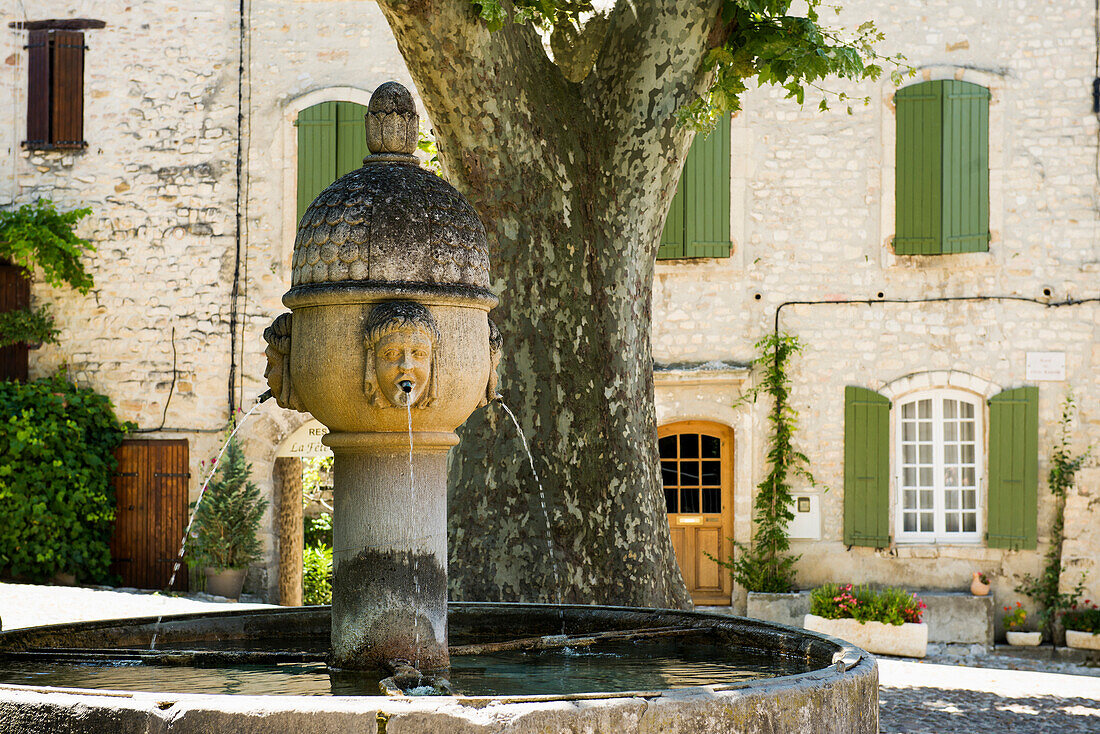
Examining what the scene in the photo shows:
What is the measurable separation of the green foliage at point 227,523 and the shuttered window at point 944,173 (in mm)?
7072

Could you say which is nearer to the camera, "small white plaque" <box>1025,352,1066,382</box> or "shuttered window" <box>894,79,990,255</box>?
"small white plaque" <box>1025,352,1066,382</box>

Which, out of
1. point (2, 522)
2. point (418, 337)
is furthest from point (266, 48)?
point (418, 337)

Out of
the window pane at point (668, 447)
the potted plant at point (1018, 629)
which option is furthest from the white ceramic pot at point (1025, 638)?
the window pane at point (668, 447)

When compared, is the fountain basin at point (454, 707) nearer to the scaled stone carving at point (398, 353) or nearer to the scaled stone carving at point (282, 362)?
the scaled stone carving at point (282, 362)

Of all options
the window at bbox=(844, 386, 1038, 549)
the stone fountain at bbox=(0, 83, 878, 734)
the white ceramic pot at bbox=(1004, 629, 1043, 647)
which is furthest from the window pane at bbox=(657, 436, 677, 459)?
the stone fountain at bbox=(0, 83, 878, 734)

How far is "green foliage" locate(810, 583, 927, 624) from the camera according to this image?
429 inches

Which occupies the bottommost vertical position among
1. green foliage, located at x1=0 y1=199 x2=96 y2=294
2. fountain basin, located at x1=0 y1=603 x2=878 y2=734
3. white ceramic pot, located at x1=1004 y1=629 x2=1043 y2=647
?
white ceramic pot, located at x1=1004 y1=629 x2=1043 y2=647

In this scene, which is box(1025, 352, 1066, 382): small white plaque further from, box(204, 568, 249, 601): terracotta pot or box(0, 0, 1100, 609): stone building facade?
box(204, 568, 249, 601): terracotta pot

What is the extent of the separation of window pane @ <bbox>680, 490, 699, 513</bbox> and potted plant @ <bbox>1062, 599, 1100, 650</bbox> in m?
3.67

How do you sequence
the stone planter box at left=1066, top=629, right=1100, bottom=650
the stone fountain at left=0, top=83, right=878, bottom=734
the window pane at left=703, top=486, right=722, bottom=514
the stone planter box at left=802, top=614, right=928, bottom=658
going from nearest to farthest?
the stone fountain at left=0, top=83, right=878, bottom=734, the stone planter box at left=802, top=614, right=928, bottom=658, the stone planter box at left=1066, top=629, right=1100, bottom=650, the window pane at left=703, top=486, right=722, bottom=514

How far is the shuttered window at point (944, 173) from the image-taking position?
11922 mm

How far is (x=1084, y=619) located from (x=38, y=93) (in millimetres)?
11996

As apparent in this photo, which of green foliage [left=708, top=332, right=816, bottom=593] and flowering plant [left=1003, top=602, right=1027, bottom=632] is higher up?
green foliage [left=708, top=332, right=816, bottom=593]

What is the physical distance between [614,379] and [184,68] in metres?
8.87
